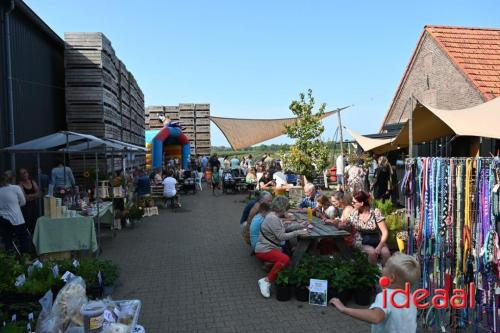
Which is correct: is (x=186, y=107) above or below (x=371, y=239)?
above

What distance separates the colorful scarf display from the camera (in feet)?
11.4

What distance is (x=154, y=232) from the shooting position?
9.46 meters

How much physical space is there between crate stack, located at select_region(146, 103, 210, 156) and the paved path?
1698 cm

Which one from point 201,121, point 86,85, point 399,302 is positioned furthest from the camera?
point 201,121

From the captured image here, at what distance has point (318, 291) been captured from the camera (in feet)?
15.5

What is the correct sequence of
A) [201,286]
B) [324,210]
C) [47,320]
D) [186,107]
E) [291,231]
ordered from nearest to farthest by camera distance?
[47,320]
[201,286]
[291,231]
[324,210]
[186,107]

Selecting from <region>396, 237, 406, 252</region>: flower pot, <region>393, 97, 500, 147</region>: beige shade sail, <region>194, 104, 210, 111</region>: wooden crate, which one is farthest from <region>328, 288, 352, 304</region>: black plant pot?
<region>194, 104, 210, 111</region>: wooden crate

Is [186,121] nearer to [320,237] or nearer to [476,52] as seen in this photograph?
[476,52]

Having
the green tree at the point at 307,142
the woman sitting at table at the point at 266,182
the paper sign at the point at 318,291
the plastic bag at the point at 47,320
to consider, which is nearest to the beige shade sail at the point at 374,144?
the green tree at the point at 307,142

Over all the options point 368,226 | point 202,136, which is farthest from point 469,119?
point 202,136

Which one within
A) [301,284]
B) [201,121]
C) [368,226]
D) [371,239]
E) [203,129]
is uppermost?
[201,121]

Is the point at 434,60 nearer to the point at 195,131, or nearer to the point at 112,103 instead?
the point at 112,103

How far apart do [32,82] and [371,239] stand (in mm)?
8334

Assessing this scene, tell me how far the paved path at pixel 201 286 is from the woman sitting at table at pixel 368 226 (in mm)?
1292
